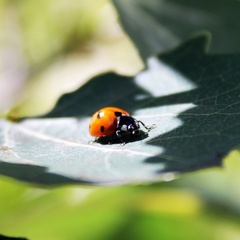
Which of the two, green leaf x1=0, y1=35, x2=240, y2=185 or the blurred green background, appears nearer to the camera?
green leaf x1=0, y1=35, x2=240, y2=185

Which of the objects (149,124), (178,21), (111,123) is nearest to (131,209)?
(178,21)

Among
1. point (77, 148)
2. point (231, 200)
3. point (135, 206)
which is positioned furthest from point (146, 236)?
point (77, 148)

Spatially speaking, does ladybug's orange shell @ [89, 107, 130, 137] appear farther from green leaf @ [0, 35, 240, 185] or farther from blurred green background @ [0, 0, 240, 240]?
blurred green background @ [0, 0, 240, 240]

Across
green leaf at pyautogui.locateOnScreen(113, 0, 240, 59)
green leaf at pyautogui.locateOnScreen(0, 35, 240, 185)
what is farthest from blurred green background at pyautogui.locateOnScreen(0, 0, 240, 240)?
green leaf at pyautogui.locateOnScreen(0, 35, 240, 185)

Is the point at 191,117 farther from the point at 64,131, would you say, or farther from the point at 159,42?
the point at 159,42

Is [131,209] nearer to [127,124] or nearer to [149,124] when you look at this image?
[127,124]

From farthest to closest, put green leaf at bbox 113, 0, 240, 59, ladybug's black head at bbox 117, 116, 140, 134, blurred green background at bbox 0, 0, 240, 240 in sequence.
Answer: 1. blurred green background at bbox 0, 0, 240, 240
2. green leaf at bbox 113, 0, 240, 59
3. ladybug's black head at bbox 117, 116, 140, 134
